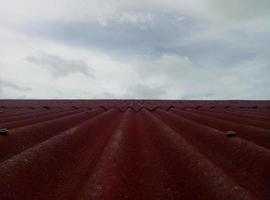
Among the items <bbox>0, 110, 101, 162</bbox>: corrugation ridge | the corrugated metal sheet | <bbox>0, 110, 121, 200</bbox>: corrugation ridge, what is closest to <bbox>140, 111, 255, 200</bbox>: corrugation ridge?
the corrugated metal sheet

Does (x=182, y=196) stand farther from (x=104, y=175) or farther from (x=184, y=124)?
(x=184, y=124)

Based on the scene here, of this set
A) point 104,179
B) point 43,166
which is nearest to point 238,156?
point 104,179

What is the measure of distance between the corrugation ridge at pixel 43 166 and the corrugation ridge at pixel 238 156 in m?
1.29

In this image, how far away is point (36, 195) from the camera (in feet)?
6.61

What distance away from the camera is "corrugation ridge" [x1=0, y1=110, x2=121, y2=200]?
2021 millimetres

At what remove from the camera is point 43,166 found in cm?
246

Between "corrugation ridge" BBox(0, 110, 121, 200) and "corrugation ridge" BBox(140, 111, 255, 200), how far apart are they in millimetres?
923

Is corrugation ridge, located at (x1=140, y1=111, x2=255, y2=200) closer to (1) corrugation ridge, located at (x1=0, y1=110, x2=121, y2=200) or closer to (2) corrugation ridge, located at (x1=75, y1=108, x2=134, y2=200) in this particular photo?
(2) corrugation ridge, located at (x1=75, y1=108, x2=134, y2=200)

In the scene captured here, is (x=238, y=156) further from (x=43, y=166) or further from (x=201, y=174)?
(x=43, y=166)

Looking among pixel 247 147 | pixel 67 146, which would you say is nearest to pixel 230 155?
pixel 247 147

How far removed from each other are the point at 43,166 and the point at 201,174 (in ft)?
4.49

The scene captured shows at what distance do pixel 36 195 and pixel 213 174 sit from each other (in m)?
1.32

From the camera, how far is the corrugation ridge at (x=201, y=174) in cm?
180

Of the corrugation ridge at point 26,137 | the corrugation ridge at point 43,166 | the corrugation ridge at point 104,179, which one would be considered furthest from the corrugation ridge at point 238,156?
the corrugation ridge at point 26,137
